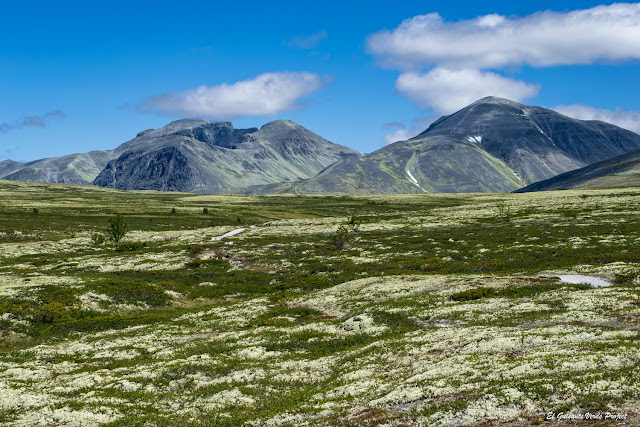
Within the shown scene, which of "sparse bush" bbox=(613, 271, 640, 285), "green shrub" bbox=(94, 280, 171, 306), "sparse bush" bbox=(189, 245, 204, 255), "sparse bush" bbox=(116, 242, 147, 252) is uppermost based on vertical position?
"sparse bush" bbox=(116, 242, 147, 252)

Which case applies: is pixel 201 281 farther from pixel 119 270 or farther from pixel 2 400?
pixel 2 400

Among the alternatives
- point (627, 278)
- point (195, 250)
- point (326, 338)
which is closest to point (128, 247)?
point (195, 250)

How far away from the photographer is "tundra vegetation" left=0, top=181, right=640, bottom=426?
19.0 meters

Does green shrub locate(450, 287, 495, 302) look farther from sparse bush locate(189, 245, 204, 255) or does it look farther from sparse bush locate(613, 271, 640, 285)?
sparse bush locate(189, 245, 204, 255)

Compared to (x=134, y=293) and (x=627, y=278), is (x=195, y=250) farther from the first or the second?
(x=627, y=278)

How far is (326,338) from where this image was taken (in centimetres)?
3306

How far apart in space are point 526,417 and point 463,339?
37.0 ft

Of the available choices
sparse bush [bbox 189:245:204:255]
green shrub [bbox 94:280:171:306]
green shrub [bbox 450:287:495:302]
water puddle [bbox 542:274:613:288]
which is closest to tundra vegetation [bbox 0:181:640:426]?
green shrub [bbox 450:287:495:302]

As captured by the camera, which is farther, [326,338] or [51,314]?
[51,314]

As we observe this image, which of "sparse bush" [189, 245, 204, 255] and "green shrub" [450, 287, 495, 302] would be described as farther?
"sparse bush" [189, 245, 204, 255]

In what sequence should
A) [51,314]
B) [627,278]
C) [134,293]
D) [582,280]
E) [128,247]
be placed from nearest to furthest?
1. [627,278]
2. [51,314]
3. [582,280]
4. [134,293]
5. [128,247]

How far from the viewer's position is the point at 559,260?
58.3 metres

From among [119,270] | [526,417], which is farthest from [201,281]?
[526,417]

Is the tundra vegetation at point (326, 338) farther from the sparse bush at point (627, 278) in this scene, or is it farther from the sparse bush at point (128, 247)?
the sparse bush at point (128, 247)
